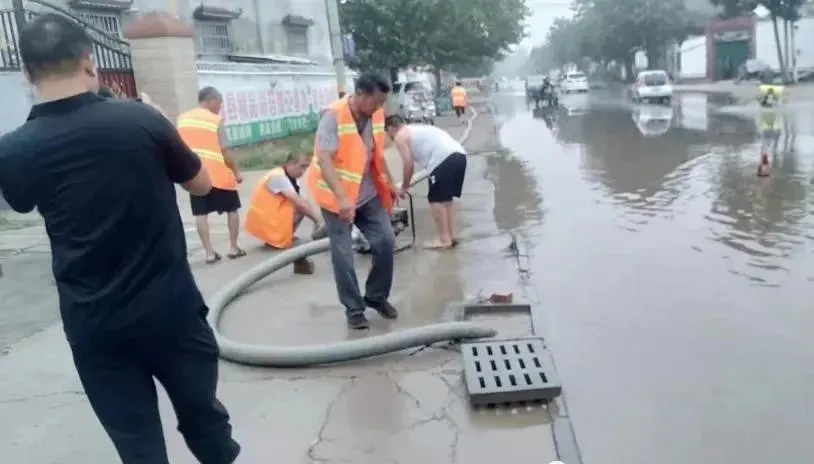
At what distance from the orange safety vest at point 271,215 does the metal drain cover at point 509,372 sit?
362 cm

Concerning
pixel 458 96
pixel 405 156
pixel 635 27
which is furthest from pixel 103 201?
pixel 635 27

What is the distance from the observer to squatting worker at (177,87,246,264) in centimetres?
746

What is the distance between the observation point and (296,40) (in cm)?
2697

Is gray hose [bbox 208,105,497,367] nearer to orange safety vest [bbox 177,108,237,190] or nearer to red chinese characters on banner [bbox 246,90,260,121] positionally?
orange safety vest [bbox 177,108,237,190]

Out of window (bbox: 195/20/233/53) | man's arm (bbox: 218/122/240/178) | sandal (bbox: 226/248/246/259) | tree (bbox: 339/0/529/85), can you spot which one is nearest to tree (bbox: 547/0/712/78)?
tree (bbox: 339/0/529/85)

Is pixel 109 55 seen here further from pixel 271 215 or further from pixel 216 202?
pixel 216 202

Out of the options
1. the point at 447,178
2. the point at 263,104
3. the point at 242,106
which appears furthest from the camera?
the point at 263,104


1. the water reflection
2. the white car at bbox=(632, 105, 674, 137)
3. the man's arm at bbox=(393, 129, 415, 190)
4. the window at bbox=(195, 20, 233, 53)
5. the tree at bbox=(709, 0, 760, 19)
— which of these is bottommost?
the white car at bbox=(632, 105, 674, 137)

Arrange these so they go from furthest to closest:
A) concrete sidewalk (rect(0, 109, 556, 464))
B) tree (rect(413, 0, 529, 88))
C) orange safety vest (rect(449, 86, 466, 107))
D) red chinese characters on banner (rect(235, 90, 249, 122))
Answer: tree (rect(413, 0, 529, 88)), orange safety vest (rect(449, 86, 466, 107)), red chinese characters on banner (rect(235, 90, 249, 122)), concrete sidewalk (rect(0, 109, 556, 464))

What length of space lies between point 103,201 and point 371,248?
307cm

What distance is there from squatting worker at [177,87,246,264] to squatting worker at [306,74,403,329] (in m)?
2.15

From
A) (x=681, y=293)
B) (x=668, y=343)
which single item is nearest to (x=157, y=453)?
(x=668, y=343)

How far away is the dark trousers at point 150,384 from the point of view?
2791mm

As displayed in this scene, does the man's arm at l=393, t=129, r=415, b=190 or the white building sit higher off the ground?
the white building
